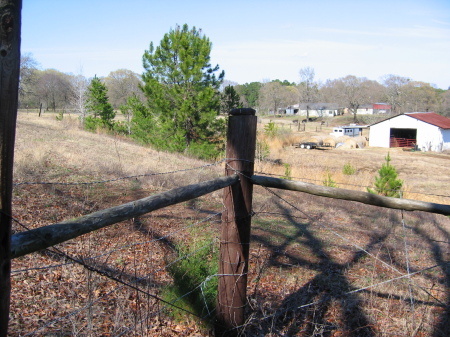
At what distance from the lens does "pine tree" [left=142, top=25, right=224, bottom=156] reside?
722 inches

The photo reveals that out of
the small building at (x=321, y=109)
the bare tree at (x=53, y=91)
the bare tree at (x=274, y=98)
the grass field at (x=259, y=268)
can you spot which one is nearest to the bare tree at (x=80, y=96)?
the grass field at (x=259, y=268)

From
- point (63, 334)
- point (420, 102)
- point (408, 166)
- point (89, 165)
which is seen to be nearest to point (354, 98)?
point (420, 102)

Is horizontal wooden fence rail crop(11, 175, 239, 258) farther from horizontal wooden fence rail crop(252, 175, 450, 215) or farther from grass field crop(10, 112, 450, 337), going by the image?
horizontal wooden fence rail crop(252, 175, 450, 215)

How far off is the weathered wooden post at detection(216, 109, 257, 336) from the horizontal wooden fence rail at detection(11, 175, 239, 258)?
157mm

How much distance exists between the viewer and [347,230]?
19.8 ft

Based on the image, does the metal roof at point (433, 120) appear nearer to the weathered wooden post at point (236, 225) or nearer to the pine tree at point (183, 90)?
the pine tree at point (183, 90)

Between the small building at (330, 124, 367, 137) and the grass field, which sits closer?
the grass field

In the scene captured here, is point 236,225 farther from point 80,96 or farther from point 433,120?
point 433,120

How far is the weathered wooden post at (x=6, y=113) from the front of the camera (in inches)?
46.6

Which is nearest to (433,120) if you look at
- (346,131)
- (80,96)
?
(346,131)

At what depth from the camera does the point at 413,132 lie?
4503cm

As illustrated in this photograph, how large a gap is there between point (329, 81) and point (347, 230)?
367 feet

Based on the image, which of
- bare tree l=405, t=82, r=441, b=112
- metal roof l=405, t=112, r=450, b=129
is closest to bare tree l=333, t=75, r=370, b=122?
bare tree l=405, t=82, r=441, b=112

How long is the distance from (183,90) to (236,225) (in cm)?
1683
